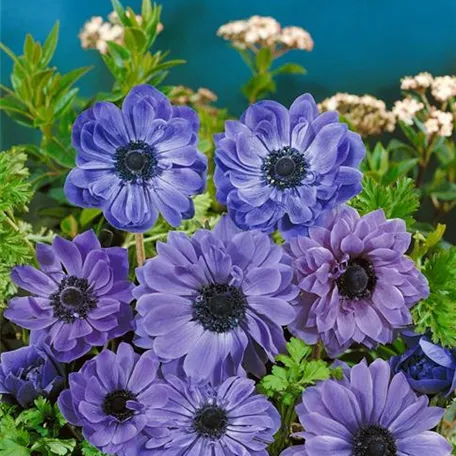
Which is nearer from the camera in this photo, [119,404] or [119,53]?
[119,404]

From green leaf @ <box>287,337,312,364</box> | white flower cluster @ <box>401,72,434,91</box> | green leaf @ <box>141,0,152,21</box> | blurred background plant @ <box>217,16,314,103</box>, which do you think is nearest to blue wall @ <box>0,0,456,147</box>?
blurred background plant @ <box>217,16,314,103</box>

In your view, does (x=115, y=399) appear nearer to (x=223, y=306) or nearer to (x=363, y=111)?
(x=223, y=306)

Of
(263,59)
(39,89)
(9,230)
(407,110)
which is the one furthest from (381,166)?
(9,230)

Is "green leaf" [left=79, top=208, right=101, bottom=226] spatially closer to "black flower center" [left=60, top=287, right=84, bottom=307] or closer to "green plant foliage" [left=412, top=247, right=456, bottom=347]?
"black flower center" [left=60, top=287, right=84, bottom=307]

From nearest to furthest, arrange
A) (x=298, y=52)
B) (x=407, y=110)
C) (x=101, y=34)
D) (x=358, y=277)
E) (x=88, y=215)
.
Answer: (x=358, y=277)
(x=88, y=215)
(x=407, y=110)
(x=101, y=34)
(x=298, y=52)

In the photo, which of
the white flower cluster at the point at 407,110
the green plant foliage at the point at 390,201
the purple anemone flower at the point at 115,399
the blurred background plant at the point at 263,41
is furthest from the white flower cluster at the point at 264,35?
the purple anemone flower at the point at 115,399

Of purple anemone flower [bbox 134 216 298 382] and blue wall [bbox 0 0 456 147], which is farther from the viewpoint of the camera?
blue wall [bbox 0 0 456 147]

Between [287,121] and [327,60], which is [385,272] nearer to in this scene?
[287,121]
